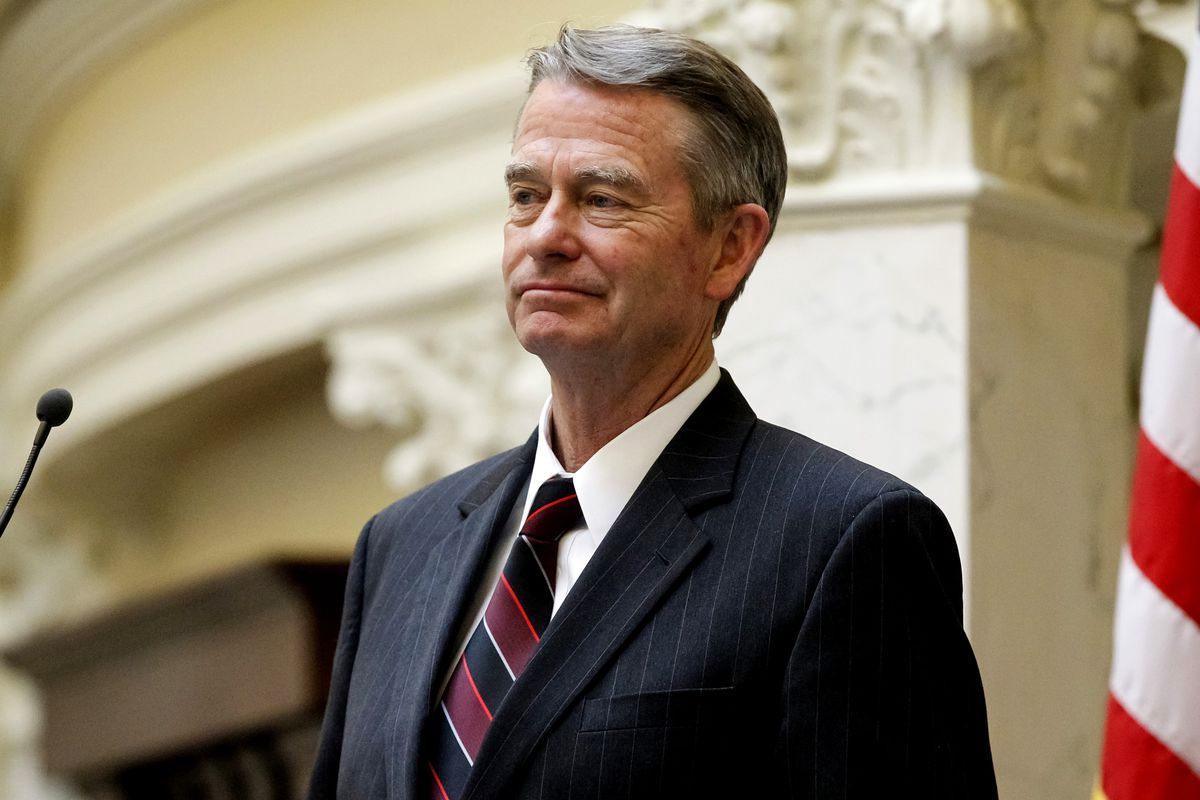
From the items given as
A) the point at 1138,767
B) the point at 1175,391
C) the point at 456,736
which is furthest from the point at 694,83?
the point at 1138,767

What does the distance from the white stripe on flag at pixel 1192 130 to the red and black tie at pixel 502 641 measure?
1433mm

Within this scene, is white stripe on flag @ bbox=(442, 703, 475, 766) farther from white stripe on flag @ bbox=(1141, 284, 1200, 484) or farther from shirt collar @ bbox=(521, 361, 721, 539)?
white stripe on flag @ bbox=(1141, 284, 1200, 484)

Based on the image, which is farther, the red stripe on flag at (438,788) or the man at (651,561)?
the red stripe on flag at (438,788)

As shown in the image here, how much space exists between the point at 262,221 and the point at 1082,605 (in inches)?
130

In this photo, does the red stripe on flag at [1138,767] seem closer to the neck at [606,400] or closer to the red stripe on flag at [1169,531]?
the red stripe on flag at [1169,531]

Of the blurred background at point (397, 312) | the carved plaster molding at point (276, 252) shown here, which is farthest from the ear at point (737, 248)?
the carved plaster molding at point (276, 252)

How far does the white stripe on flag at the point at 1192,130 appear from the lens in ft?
9.49

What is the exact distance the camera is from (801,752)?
5.52 feet

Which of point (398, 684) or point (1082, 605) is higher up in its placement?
point (398, 684)

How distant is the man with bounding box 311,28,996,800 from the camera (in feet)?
5.59

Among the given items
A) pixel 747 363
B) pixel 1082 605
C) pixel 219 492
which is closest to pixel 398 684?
pixel 747 363

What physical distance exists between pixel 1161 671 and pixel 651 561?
1.28 meters

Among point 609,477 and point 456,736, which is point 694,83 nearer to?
point 609,477

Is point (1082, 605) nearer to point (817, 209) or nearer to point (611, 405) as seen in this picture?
point (817, 209)
